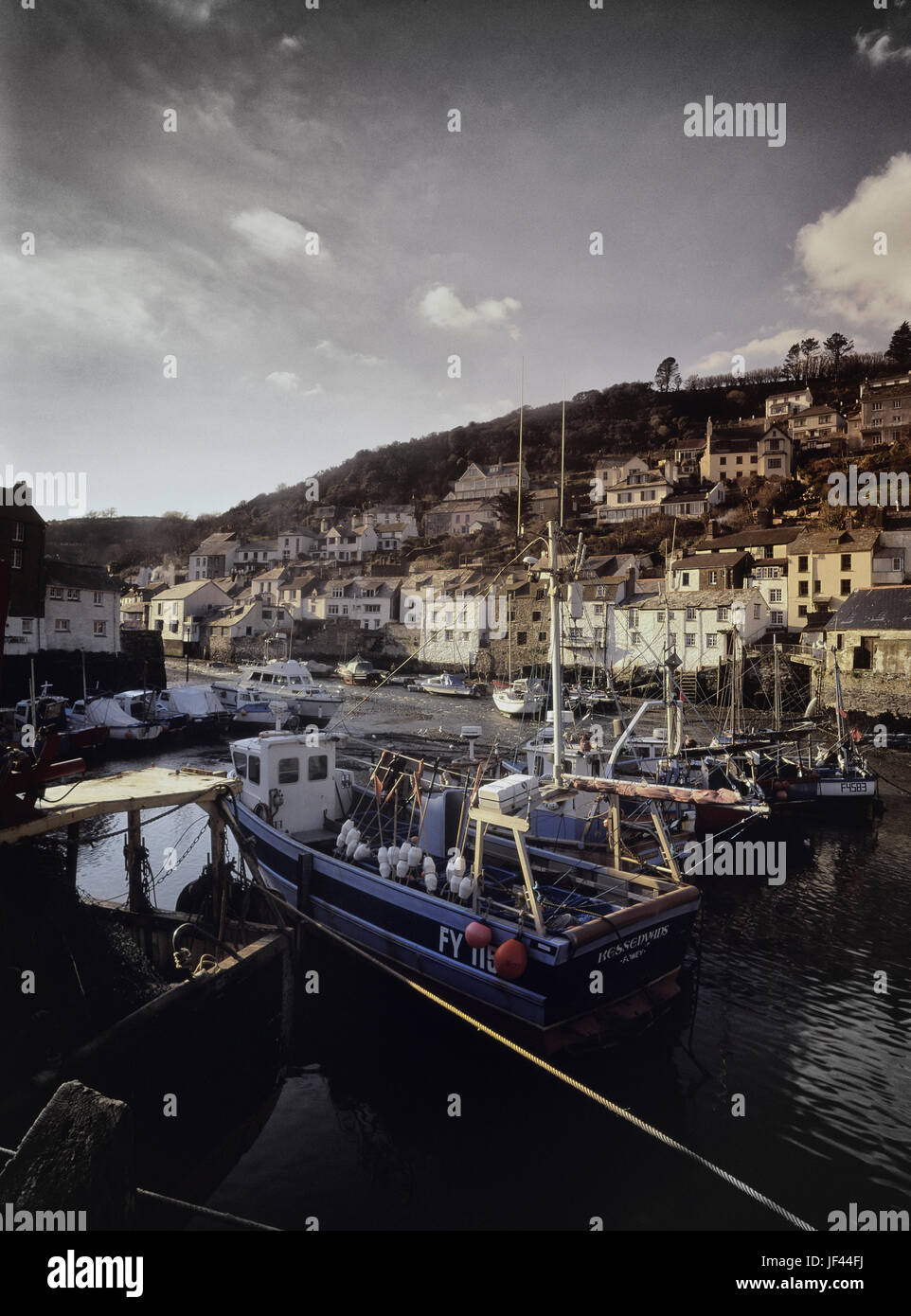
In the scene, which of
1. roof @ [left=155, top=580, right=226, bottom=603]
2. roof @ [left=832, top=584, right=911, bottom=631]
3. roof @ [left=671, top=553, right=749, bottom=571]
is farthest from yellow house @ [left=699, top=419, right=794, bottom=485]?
roof @ [left=155, top=580, right=226, bottom=603]

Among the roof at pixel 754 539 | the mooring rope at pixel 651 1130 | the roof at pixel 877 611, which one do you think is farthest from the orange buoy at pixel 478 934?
the roof at pixel 754 539

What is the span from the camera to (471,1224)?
727cm

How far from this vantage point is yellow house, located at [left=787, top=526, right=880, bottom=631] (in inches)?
2029

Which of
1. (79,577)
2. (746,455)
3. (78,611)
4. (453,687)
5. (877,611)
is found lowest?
(453,687)

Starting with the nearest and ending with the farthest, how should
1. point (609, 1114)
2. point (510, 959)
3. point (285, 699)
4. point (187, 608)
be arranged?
point (510, 959), point (609, 1114), point (285, 699), point (187, 608)

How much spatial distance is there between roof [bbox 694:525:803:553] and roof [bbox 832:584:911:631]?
43.3 feet

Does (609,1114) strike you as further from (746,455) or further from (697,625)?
(746,455)

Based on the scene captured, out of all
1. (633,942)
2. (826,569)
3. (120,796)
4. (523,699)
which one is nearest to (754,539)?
Answer: (826,569)

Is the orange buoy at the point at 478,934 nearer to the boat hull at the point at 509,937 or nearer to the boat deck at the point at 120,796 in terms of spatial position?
the boat hull at the point at 509,937

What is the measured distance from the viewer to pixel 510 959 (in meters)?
8.95

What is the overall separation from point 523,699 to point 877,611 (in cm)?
2265

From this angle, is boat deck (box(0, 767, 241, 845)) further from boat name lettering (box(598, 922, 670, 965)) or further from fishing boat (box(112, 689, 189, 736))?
fishing boat (box(112, 689, 189, 736))

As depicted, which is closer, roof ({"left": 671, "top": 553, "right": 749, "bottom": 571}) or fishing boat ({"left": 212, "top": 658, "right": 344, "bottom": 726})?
fishing boat ({"left": 212, "top": 658, "right": 344, "bottom": 726})
